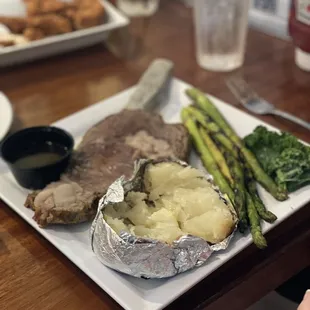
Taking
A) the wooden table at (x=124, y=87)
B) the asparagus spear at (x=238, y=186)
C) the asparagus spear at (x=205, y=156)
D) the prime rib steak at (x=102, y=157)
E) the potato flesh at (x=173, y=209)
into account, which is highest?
the potato flesh at (x=173, y=209)

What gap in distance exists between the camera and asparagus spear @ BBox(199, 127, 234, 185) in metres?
0.89

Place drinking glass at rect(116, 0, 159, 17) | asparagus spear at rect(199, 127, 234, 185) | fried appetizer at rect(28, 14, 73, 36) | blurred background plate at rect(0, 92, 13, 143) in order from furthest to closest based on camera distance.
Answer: drinking glass at rect(116, 0, 159, 17) → fried appetizer at rect(28, 14, 73, 36) → blurred background plate at rect(0, 92, 13, 143) → asparagus spear at rect(199, 127, 234, 185)

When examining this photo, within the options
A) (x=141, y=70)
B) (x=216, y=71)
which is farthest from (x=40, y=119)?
(x=216, y=71)

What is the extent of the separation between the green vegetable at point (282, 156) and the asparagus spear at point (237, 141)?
0.01 meters

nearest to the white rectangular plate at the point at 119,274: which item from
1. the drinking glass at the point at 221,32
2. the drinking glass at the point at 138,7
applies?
the drinking glass at the point at 221,32

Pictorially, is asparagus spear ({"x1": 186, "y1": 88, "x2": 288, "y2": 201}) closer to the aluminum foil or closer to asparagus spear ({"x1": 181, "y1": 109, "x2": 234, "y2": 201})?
asparagus spear ({"x1": 181, "y1": 109, "x2": 234, "y2": 201})

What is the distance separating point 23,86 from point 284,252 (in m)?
0.68

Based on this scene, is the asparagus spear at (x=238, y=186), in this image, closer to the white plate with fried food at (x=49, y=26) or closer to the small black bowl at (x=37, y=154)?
the small black bowl at (x=37, y=154)

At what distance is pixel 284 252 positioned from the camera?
841 millimetres

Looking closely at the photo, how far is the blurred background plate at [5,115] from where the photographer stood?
100cm

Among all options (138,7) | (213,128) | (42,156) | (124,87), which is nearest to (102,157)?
(42,156)

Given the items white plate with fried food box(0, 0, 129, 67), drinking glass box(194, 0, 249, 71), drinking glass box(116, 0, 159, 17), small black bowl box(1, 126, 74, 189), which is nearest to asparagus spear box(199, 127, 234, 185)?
small black bowl box(1, 126, 74, 189)

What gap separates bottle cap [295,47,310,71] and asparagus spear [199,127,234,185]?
15.1 inches

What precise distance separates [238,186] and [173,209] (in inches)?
5.1
